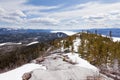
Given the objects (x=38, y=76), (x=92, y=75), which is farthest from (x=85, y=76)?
(x=38, y=76)

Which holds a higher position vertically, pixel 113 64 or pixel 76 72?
pixel 76 72

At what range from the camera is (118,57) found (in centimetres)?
11962

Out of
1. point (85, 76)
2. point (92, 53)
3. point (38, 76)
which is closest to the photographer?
point (38, 76)

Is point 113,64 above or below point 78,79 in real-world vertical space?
below

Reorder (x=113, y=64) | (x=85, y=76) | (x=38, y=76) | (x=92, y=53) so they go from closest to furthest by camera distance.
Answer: (x=38, y=76)
(x=85, y=76)
(x=92, y=53)
(x=113, y=64)

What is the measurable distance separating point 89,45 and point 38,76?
248 ft

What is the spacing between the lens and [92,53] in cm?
11506

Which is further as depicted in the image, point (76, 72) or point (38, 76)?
point (76, 72)

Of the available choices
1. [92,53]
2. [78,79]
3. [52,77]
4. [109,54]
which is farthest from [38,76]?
[109,54]

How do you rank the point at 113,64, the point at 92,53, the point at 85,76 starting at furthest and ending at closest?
the point at 113,64 < the point at 92,53 < the point at 85,76

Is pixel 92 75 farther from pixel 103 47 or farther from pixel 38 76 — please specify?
pixel 103 47

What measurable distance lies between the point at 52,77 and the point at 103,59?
2483 inches

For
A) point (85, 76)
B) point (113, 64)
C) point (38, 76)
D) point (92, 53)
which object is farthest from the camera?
point (113, 64)

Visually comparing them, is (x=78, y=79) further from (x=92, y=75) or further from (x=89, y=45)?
(x=89, y=45)
